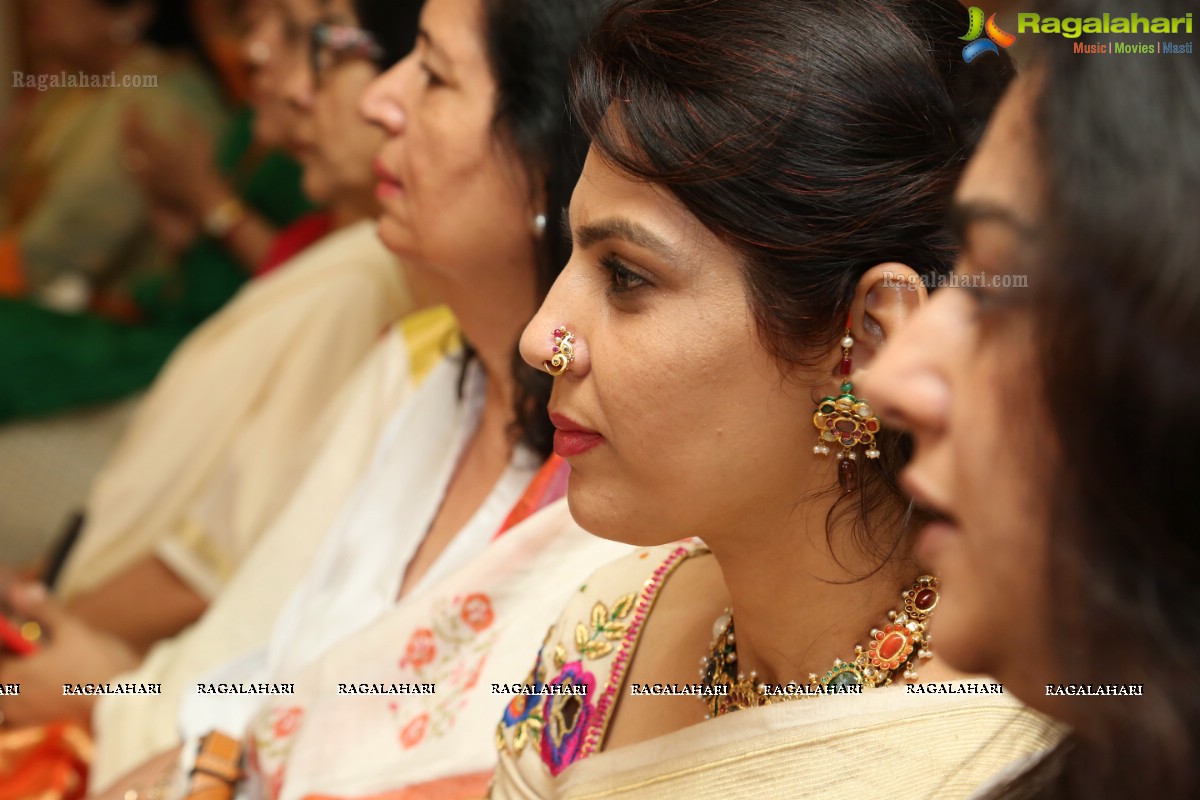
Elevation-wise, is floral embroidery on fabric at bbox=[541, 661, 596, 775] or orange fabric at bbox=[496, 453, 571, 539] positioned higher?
orange fabric at bbox=[496, 453, 571, 539]

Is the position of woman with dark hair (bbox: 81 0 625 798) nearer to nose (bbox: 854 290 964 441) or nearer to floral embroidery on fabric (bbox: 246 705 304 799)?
floral embroidery on fabric (bbox: 246 705 304 799)

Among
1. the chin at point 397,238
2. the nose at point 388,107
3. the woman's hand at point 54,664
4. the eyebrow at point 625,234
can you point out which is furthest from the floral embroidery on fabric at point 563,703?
the woman's hand at point 54,664

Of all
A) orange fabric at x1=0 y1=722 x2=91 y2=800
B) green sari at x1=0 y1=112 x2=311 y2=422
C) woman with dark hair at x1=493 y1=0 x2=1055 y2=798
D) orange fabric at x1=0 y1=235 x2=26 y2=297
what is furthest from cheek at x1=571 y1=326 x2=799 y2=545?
orange fabric at x1=0 y1=235 x2=26 y2=297

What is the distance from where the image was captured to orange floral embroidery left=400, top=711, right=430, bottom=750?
130 centimetres

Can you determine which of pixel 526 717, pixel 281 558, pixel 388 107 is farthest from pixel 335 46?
pixel 526 717

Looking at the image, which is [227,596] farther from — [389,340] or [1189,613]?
[1189,613]

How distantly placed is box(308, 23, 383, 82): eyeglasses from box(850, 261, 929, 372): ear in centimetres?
128

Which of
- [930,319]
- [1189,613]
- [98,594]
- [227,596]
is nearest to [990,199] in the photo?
[930,319]

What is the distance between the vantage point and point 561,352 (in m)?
0.95

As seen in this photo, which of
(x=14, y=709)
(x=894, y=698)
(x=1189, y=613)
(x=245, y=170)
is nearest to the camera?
(x=1189, y=613)

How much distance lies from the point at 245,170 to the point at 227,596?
1609mm

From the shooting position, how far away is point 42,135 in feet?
13.1

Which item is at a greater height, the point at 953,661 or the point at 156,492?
the point at 953,661

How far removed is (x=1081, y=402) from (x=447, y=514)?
45.7 inches
